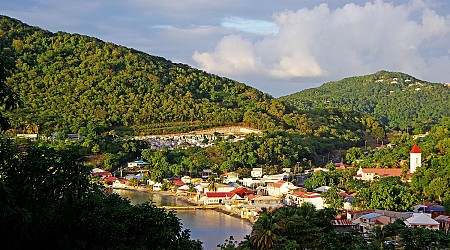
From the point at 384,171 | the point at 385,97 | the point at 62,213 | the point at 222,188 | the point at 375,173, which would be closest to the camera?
the point at 62,213

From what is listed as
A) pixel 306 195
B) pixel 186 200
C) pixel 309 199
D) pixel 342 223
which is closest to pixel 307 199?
pixel 309 199

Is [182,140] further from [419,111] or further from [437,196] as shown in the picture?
[419,111]

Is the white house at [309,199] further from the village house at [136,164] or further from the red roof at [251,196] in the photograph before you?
the village house at [136,164]

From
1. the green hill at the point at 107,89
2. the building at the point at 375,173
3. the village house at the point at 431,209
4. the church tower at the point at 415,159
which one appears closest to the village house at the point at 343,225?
the village house at the point at 431,209

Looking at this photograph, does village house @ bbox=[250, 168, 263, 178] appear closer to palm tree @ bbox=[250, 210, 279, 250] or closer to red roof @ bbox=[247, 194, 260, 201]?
red roof @ bbox=[247, 194, 260, 201]

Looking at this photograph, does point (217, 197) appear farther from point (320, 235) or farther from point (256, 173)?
point (320, 235)
